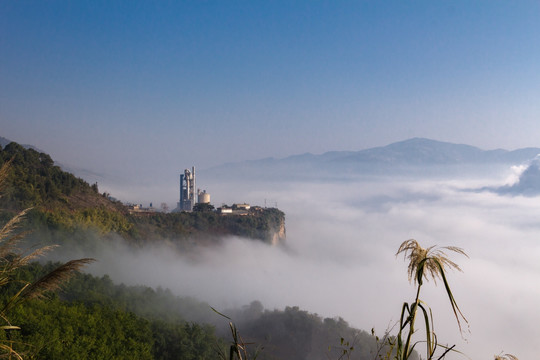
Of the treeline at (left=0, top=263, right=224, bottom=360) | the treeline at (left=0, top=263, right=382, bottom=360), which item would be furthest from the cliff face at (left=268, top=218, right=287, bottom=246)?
the treeline at (left=0, top=263, right=224, bottom=360)

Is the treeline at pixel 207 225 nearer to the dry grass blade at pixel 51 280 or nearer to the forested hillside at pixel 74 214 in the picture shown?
the forested hillside at pixel 74 214

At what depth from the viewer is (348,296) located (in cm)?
11831

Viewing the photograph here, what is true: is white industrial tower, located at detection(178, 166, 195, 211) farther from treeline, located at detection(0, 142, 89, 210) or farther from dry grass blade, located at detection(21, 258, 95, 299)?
dry grass blade, located at detection(21, 258, 95, 299)

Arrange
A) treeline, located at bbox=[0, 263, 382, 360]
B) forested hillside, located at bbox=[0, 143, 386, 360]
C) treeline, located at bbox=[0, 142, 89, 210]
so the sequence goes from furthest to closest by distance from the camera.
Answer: treeline, located at bbox=[0, 142, 89, 210], forested hillside, located at bbox=[0, 143, 386, 360], treeline, located at bbox=[0, 263, 382, 360]

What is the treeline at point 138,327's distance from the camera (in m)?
15.4

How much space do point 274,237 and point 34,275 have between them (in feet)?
245

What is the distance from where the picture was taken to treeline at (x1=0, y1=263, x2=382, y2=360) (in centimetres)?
1542

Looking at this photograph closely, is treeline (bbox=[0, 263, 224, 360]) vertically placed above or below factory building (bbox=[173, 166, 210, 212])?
below

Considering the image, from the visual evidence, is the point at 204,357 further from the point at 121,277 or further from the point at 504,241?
the point at 504,241

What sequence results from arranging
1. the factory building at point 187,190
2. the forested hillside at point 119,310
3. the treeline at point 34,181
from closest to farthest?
the forested hillside at point 119,310, the treeline at point 34,181, the factory building at point 187,190

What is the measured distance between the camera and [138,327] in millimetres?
20875

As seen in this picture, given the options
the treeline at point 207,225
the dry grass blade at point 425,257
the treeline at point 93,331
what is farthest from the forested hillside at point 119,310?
the dry grass blade at point 425,257

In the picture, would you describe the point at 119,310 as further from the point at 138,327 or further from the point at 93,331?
the point at 93,331

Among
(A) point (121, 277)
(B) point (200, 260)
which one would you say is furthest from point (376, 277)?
(A) point (121, 277)
